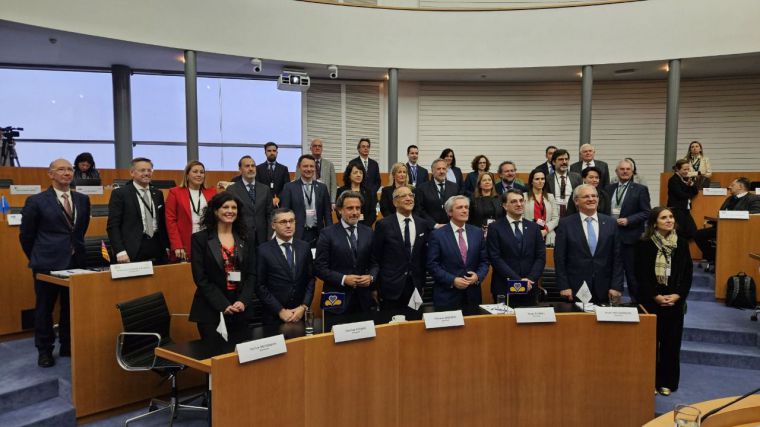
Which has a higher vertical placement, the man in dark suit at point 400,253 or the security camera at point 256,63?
the security camera at point 256,63

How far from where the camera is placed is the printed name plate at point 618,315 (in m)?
2.90

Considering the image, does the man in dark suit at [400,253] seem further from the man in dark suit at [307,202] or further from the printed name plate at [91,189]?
the printed name plate at [91,189]

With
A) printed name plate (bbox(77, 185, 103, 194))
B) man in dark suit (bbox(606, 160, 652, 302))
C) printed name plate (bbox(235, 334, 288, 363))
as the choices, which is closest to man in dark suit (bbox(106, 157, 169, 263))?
printed name plate (bbox(235, 334, 288, 363))

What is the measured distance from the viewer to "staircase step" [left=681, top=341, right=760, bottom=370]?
4402 millimetres

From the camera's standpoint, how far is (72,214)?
13.0 feet

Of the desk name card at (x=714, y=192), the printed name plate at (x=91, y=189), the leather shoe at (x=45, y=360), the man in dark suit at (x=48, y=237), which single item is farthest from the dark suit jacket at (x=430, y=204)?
the desk name card at (x=714, y=192)

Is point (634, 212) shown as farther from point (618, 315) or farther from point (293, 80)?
point (293, 80)

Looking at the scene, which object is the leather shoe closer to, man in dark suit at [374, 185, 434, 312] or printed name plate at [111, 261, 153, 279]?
printed name plate at [111, 261, 153, 279]

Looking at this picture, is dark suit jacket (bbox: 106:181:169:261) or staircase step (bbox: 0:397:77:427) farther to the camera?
dark suit jacket (bbox: 106:181:169:261)

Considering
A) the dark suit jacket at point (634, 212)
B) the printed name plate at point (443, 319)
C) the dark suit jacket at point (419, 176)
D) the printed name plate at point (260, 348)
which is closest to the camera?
the printed name plate at point (260, 348)

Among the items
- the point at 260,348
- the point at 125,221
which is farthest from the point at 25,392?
the point at 260,348

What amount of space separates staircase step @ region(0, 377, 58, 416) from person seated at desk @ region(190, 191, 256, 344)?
47.1 inches

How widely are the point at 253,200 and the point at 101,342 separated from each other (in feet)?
5.44

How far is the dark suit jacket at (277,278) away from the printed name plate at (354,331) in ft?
2.41
